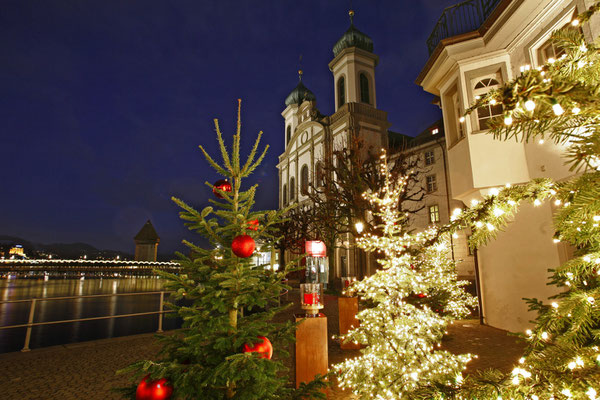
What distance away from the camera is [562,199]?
1614mm

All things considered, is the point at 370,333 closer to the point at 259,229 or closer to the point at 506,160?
the point at 259,229

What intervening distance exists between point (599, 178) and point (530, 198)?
1.15 feet

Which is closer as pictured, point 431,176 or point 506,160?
point 506,160

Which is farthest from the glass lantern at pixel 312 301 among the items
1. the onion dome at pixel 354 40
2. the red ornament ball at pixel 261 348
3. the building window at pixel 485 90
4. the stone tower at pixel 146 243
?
the stone tower at pixel 146 243

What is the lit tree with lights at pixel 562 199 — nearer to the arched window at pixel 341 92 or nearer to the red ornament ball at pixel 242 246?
the red ornament ball at pixel 242 246

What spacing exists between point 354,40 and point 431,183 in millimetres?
14946

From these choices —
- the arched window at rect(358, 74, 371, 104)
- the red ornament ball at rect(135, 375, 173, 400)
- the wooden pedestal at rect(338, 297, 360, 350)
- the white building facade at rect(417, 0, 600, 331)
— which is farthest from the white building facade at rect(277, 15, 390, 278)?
the red ornament ball at rect(135, 375, 173, 400)

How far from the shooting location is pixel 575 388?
4.58 feet

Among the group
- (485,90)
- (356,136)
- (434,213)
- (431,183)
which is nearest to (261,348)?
(485,90)

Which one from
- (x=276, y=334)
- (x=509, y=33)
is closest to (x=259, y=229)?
(x=276, y=334)

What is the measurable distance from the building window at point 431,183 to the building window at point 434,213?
4.56ft

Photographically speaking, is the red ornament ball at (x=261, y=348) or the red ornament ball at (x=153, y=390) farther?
the red ornament ball at (x=261, y=348)

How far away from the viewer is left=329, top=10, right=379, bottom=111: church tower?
26734 millimetres

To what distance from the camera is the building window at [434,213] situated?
77.0 feet
